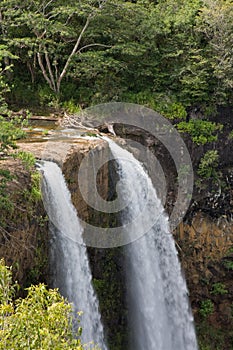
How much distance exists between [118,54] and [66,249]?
7713 mm

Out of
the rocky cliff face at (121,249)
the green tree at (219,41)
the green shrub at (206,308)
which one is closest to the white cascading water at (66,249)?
Result: the rocky cliff face at (121,249)

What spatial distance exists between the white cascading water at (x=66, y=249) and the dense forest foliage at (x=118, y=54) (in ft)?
18.2

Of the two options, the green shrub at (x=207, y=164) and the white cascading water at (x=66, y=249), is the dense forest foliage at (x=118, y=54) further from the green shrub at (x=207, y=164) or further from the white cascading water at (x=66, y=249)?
the white cascading water at (x=66, y=249)

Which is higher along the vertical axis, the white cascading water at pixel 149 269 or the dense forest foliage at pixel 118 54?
the dense forest foliage at pixel 118 54

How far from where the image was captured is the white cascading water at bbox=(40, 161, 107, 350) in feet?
27.2

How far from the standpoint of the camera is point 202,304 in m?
13.2

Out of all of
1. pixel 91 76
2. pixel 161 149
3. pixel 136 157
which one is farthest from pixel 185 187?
pixel 91 76

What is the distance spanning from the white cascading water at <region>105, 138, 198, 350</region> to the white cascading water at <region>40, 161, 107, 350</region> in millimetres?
2062

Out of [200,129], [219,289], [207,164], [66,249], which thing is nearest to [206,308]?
[219,289]

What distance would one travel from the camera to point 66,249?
8.47 meters

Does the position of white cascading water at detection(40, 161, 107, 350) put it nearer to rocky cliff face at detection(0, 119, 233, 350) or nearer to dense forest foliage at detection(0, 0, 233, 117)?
rocky cliff face at detection(0, 119, 233, 350)

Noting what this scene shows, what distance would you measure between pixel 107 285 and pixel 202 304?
388 cm

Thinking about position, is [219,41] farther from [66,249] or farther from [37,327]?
[37,327]

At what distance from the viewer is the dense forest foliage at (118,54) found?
44.2ft
